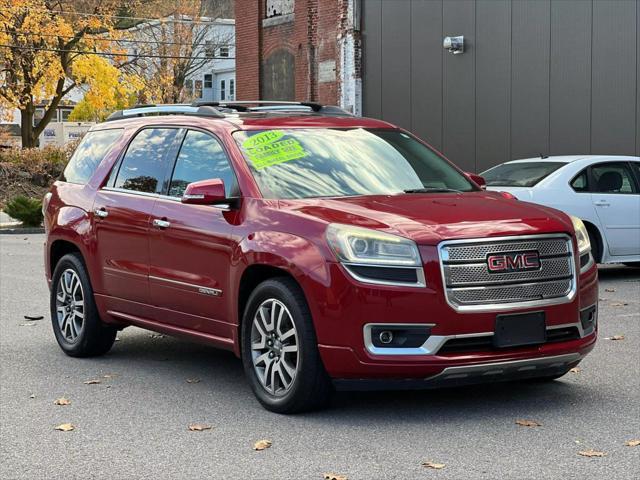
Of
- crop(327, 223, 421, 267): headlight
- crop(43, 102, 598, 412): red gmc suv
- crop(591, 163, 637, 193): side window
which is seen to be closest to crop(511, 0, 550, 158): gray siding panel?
crop(591, 163, 637, 193): side window

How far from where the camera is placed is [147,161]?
8.48m

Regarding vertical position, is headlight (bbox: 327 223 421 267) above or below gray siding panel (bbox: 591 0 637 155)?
below

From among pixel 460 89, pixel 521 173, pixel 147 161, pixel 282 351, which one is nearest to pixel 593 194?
pixel 521 173

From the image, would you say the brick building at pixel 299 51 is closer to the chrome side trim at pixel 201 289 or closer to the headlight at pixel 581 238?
the chrome side trim at pixel 201 289

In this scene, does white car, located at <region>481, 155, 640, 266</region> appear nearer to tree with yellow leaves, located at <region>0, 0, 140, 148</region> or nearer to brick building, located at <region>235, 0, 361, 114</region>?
brick building, located at <region>235, 0, 361, 114</region>

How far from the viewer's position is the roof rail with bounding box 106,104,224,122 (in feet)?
26.8

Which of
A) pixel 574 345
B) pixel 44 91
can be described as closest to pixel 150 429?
pixel 574 345

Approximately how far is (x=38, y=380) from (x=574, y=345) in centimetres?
374

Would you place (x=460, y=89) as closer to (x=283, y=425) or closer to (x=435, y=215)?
(x=435, y=215)

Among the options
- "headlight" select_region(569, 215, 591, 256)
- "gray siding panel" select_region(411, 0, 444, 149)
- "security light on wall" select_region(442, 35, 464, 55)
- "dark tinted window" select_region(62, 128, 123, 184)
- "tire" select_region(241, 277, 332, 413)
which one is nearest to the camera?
"tire" select_region(241, 277, 332, 413)

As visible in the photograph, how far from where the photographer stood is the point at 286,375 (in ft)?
22.4

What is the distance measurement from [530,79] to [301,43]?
843 centimetres

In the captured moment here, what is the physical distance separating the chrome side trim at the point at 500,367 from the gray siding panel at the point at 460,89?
18.8 meters

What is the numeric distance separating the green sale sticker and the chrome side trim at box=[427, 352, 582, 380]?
74.5 inches
